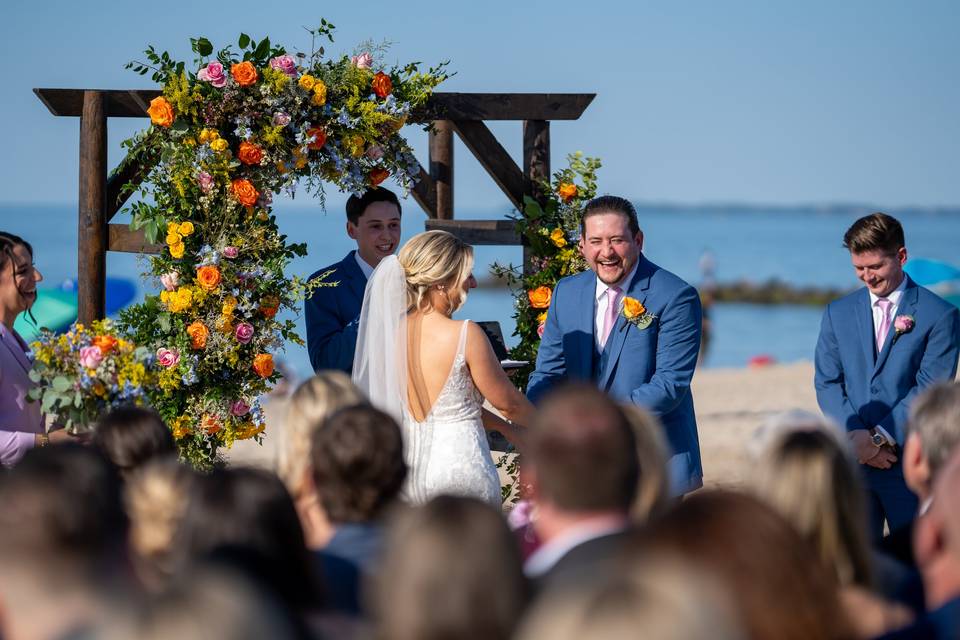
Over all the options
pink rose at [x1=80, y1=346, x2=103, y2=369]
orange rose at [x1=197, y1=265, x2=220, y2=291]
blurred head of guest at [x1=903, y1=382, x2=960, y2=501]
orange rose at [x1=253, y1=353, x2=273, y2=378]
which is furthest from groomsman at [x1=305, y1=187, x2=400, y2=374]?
blurred head of guest at [x1=903, y1=382, x2=960, y2=501]

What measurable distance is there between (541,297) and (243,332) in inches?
73.7

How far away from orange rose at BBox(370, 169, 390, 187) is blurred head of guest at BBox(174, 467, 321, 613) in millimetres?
4359

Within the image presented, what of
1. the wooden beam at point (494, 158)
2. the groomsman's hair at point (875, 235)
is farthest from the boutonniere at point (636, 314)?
the wooden beam at point (494, 158)

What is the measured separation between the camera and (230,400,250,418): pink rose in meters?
6.42

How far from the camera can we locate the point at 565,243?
281 inches

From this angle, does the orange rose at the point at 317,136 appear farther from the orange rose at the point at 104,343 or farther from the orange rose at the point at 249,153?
the orange rose at the point at 104,343

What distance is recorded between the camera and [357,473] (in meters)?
3.01

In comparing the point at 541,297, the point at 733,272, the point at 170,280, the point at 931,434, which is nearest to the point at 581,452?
the point at 931,434

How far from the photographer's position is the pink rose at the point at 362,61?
6.59m

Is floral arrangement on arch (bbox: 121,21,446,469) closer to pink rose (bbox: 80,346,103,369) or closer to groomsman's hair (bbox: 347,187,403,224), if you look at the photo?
groomsman's hair (bbox: 347,187,403,224)

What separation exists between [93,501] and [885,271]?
166 inches

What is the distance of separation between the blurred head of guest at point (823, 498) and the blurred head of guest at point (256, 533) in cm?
114

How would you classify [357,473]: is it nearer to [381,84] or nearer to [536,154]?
[381,84]

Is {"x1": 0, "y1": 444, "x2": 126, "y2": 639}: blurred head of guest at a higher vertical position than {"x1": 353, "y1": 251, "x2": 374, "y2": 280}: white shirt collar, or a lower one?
lower
